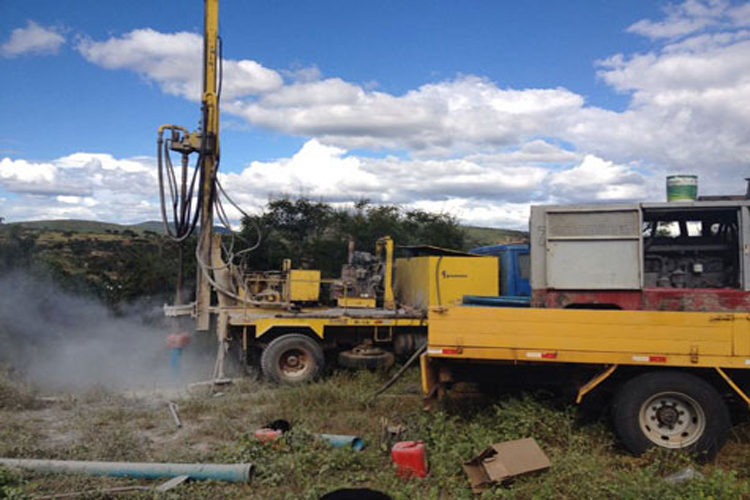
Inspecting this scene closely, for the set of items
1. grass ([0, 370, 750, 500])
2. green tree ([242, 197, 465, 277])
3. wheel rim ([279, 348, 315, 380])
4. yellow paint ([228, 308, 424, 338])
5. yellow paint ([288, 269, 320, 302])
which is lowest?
grass ([0, 370, 750, 500])

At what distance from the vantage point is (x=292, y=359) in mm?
10195

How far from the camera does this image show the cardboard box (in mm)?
5367

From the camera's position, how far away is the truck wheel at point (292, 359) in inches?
392

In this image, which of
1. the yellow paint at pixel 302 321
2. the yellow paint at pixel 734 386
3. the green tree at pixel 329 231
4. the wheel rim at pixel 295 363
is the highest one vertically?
the green tree at pixel 329 231

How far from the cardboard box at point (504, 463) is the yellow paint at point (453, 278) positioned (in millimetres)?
4826

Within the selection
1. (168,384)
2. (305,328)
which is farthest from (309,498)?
(168,384)

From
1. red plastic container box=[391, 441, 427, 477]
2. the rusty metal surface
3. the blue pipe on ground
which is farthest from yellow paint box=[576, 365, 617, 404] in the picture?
the blue pipe on ground

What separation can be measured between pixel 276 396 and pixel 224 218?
3.73 metres

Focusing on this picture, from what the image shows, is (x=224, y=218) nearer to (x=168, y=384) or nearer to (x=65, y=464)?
(x=168, y=384)

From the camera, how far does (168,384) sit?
10703 millimetres

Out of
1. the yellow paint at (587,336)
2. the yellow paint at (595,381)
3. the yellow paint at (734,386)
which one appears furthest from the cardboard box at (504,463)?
the yellow paint at (734,386)

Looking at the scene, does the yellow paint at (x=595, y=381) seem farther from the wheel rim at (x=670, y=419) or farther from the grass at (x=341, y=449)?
the wheel rim at (x=670, y=419)

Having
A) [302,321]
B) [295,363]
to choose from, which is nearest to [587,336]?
[302,321]

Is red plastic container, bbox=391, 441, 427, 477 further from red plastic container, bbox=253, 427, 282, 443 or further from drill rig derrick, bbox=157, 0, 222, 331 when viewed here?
drill rig derrick, bbox=157, 0, 222, 331
